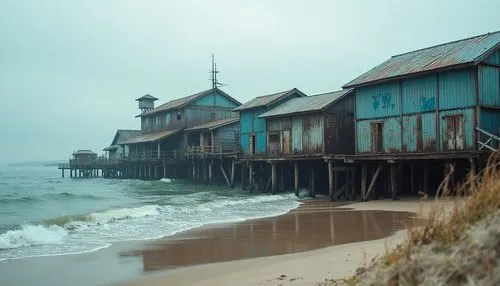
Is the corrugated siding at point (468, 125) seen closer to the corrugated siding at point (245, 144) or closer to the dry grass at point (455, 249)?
the dry grass at point (455, 249)

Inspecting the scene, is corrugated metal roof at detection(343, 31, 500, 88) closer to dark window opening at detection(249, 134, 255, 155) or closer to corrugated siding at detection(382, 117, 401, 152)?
corrugated siding at detection(382, 117, 401, 152)

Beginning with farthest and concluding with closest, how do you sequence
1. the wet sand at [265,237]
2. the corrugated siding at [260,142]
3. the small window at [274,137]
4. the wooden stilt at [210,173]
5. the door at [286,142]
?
the wooden stilt at [210,173], the corrugated siding at [260,142], the small window at [274,137], the door at [286,142], the wet sand at [265,237]

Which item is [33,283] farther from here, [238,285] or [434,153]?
[434,153]

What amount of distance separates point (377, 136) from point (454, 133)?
4.21m

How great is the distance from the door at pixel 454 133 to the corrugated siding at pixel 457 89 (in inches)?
20.8

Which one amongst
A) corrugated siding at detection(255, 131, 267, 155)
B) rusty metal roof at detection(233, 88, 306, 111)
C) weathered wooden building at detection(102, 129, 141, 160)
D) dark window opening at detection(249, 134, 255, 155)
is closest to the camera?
corrugated siding at detection(255, 131, 267, 155)

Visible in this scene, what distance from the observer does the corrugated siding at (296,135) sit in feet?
93.2

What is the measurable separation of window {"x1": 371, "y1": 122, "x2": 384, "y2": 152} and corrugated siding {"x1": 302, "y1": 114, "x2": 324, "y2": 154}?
4391 millimetres

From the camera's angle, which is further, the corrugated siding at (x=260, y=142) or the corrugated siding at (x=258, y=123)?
the corrugated siding at (x=258, y=123)

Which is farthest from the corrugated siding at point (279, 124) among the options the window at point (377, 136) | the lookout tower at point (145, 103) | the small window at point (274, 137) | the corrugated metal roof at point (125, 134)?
the corrugated metal roof at point (125, 134)

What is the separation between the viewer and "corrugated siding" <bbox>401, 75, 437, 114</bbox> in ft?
65.5

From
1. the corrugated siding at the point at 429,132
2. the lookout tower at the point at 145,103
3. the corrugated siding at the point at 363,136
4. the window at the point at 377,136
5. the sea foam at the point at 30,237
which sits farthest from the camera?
the lookout tower at the point at 145,103


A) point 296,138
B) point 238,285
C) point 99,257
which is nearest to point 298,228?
point 99,257

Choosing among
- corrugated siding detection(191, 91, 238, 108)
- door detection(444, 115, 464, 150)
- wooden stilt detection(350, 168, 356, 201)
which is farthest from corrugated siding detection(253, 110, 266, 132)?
corrugated siding detection(191, 91, 238, 108)
